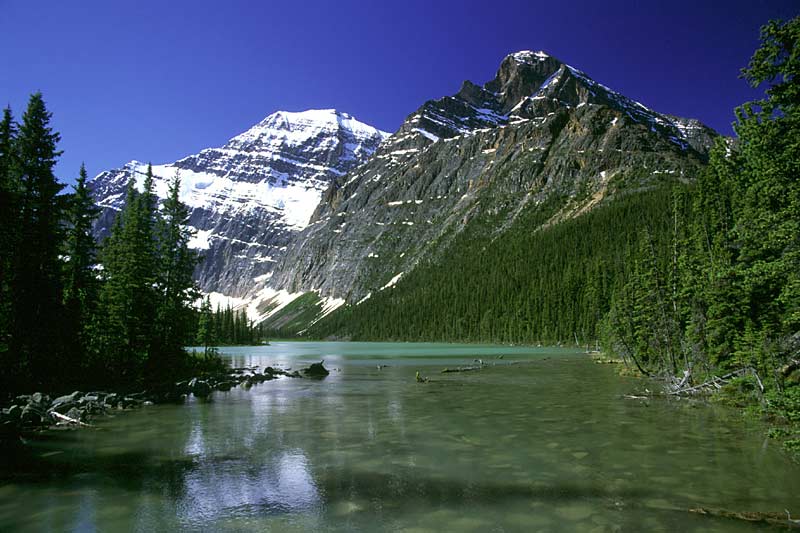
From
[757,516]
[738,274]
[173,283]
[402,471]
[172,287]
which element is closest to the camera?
[757,516]

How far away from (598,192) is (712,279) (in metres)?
172

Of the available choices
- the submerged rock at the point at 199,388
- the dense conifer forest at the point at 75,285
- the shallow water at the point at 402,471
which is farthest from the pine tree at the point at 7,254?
the submerged rock at the point at 199,388

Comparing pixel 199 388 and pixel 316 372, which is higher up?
pixel 199 388

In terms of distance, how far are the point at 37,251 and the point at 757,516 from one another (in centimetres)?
3328

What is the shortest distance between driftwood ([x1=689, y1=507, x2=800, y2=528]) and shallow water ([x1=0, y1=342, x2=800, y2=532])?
1.39 ft

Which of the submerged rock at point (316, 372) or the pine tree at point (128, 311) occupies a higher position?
the pine tree at point (128, 311)

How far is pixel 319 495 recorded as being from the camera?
1277 centimetres

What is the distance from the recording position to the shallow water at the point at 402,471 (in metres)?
11.1

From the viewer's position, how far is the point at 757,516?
10688 mm

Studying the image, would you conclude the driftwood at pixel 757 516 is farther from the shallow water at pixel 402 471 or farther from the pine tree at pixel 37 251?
the pine tree at pixel 37 251

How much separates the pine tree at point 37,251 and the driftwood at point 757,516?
1210 inches

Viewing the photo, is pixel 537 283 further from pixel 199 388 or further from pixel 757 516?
pixel 757 516

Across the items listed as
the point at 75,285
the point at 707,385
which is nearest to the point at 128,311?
the point at 75,285

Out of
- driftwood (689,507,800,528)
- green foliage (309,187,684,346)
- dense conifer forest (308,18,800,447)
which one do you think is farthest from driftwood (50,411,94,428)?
green foliage (309,187,684,346)
